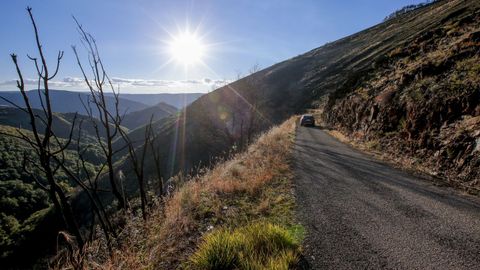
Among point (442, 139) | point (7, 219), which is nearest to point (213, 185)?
point (442, 139)

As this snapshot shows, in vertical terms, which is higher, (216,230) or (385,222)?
(216,230)

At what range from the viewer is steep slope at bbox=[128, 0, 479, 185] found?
65.2m

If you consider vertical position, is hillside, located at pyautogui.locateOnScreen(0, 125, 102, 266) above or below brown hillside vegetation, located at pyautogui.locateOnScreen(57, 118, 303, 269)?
below

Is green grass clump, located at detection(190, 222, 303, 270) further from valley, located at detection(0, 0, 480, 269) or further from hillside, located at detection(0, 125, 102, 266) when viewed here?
hillside, located at detection(0, 125, 102, 266)

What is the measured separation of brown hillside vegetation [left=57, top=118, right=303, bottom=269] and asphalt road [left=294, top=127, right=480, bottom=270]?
1.51 ft

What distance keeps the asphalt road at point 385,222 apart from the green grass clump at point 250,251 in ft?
1.22

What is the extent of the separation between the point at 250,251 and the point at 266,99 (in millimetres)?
85810

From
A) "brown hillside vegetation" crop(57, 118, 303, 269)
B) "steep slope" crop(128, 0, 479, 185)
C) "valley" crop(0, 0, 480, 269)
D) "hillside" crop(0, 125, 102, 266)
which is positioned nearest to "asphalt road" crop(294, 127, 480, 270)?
"valley" crop(0, 0, 480, 269)

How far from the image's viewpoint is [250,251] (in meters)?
3.78

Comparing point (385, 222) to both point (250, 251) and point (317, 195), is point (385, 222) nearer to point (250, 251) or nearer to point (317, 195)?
point (317, 195)

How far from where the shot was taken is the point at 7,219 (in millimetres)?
82688

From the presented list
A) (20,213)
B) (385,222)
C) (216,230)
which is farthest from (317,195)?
(20,213)

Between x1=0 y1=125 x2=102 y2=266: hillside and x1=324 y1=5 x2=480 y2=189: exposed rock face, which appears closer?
x1=324 y1=5 x2=480 y2=189: exposed rock face

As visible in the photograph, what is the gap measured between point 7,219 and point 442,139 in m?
108
